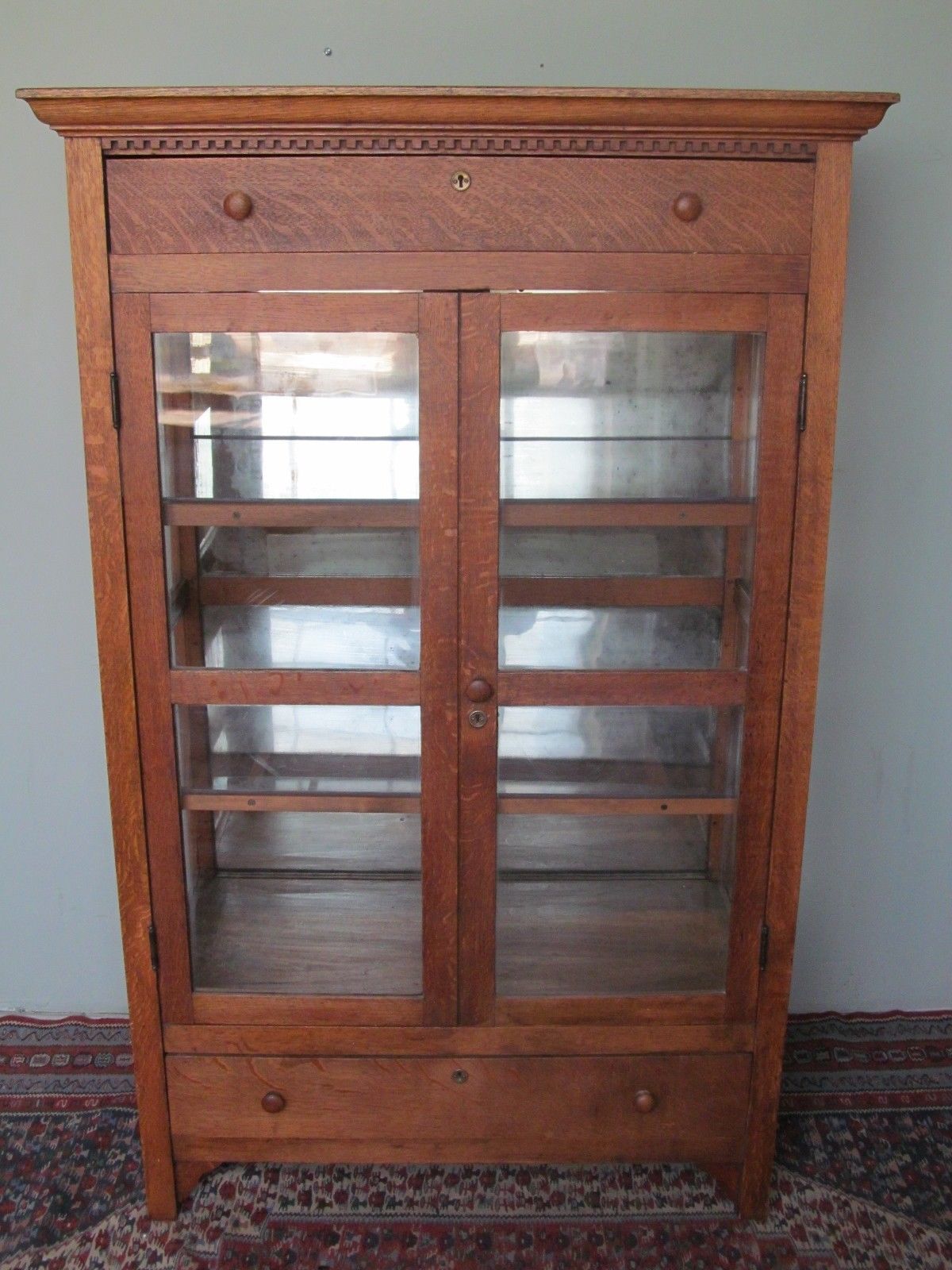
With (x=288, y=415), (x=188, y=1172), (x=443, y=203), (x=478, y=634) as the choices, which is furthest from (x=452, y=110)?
(x=188, y=1172)

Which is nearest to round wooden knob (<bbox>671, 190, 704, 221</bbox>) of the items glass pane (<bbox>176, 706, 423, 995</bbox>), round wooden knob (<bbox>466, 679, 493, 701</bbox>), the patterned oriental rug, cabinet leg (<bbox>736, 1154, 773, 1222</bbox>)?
round wooden knob (<bbox>466, 679, 493, 701</bbox>)

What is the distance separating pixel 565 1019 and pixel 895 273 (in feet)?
4.56

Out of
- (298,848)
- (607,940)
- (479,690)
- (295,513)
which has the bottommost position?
(607,940)

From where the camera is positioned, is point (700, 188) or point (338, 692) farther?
point (338, 692)

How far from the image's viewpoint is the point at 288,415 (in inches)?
59.6

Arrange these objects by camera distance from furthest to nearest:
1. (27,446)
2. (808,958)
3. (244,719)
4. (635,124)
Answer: (808,958) → (27,446) → (244,719) → (635,124)

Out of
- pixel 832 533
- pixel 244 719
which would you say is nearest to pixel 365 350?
pixel 244 719

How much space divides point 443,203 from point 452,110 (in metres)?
0.11

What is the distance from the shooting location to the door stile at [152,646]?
4.62 ft

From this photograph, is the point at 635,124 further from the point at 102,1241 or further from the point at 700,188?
the point at 102,1241

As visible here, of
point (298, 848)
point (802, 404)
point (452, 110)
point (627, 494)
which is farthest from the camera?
point (298, 848)

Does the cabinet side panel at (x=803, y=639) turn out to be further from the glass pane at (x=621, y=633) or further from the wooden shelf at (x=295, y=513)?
Result: the wooden shelf at (x=295, y=513)

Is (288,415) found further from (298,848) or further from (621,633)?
(298,848)

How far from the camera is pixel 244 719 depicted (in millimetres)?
1608
